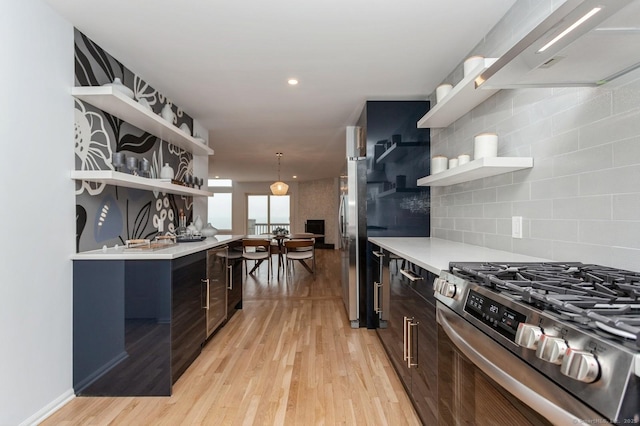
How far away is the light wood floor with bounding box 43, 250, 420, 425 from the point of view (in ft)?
5.98

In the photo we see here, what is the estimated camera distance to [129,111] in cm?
241

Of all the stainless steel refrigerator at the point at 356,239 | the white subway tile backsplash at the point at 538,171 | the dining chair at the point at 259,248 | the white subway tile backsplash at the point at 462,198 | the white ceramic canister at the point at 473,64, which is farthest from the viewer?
the dining chair at the point at 259,248

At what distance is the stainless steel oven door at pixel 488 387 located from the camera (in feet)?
2.30

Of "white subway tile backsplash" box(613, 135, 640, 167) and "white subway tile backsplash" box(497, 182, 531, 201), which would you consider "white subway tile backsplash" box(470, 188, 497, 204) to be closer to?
"white subway tile backsplash" box(497, 182, 531, 201)

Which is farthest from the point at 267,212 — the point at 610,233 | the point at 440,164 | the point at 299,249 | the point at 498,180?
the point at 610,233

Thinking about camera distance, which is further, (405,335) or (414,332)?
(405,335)

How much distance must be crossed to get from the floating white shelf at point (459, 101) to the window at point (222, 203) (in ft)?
32.0

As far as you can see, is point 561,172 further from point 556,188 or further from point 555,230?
point 555,230

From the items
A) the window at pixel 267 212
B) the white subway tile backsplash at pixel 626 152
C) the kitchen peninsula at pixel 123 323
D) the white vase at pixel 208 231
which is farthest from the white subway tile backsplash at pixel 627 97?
the window at pixel 267 212

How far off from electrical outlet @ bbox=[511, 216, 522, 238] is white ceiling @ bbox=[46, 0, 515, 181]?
48.9 inches

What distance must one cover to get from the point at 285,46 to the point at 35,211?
1.87 m

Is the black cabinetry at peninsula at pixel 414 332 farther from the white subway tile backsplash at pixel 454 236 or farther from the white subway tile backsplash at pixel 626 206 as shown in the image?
the white subway tile backsplash at pixel 626 206

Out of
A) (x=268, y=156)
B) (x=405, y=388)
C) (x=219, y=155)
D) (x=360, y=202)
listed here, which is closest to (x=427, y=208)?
(x=360, y=202)

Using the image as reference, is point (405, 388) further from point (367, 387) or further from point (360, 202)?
point (360, 202)
